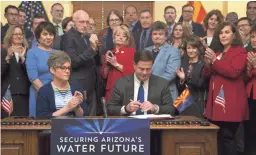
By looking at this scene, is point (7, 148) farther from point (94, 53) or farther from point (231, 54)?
point (231, 54)

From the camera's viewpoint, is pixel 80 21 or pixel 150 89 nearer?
pixel 150 89

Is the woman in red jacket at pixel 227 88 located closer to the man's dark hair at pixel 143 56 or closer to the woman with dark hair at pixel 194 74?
the woman with dark hair at pixel 194 74

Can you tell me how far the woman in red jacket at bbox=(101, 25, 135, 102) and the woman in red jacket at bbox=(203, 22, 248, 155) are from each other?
36.7 inches

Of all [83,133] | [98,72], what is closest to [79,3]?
[98,72]

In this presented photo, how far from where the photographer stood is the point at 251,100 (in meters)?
5.27

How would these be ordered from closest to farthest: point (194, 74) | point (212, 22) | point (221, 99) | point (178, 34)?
1. point (221, 99)
2. point (194, 74)
3. point (178, 34)
4. point (212, 22)

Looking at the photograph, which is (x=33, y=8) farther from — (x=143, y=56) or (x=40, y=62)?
(x=143, y=56)

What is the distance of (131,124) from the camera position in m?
3.43

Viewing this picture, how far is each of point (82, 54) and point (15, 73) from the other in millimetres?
741

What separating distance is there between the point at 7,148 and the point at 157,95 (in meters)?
1.39

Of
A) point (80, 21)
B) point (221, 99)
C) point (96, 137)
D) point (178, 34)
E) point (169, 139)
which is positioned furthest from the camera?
point (178, 34)

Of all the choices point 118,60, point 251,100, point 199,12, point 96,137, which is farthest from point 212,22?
point 199,12

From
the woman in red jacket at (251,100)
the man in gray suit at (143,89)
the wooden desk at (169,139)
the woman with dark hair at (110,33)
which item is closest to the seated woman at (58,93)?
the man in gray suit at (143,89)

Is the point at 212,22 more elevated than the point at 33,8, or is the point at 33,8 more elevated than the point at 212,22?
the point at 33,8
